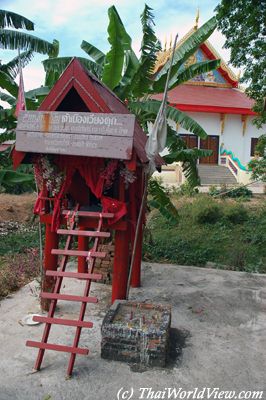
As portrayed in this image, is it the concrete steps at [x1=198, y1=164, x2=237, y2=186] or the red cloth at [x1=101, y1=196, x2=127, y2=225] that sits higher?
the concrete steps at [x1=198, y1=164, x2=237, y2=186]

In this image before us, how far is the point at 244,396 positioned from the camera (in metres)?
3.99

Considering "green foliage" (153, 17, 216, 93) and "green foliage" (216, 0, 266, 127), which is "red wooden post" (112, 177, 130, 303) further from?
"green foliage" (216, 0, 266, 127)

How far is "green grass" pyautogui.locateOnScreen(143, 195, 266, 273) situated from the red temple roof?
8.47 metres

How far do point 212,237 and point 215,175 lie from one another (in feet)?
37.9

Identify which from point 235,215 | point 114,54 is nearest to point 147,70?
point 114,54

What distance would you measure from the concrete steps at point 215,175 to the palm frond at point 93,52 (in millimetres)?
14256

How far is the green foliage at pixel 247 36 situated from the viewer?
911cm

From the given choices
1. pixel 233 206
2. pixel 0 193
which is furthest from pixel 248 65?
pixel 0 193

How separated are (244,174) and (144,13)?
50.1 ft

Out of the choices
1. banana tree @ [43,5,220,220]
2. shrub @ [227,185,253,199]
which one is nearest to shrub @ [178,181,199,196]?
shrub @ [227,185,253,199]

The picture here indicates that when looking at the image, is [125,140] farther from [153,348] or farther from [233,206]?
[233,206]

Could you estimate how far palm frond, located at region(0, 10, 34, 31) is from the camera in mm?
10211

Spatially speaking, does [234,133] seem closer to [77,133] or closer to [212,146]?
[212,146]

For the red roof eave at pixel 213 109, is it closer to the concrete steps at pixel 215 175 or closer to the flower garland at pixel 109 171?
the concrete steps at pixel 215 175
